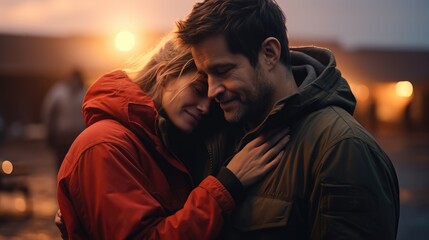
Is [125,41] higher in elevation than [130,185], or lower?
lower

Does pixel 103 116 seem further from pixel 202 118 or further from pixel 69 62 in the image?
pixel 69 62

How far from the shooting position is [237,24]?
2.39 metres

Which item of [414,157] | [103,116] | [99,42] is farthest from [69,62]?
[103,116]

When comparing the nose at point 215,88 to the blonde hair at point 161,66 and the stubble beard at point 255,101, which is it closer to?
the stubble beard at point 255,101

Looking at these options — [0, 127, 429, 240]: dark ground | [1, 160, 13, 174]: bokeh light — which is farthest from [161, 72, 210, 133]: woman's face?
[1, 160, 13, 174]: bokeh light

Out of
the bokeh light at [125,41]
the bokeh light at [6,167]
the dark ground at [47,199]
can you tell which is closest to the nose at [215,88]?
the dark ground at [47,199]

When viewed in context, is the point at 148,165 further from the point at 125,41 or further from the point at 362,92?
the point at 362,92

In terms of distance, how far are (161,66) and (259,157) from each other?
0.61m

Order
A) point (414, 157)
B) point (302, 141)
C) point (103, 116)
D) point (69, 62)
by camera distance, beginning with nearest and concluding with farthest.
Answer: point (302, 141), point (103, 116), point (414, 157), point (69, 62)

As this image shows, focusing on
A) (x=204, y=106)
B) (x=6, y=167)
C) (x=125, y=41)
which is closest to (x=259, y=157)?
(x=204, y=106)

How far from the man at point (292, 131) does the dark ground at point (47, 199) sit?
17.9 feet

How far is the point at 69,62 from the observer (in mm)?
29766

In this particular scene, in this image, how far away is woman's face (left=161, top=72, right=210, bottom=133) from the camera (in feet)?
9.07

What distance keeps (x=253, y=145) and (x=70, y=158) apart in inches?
26.4
